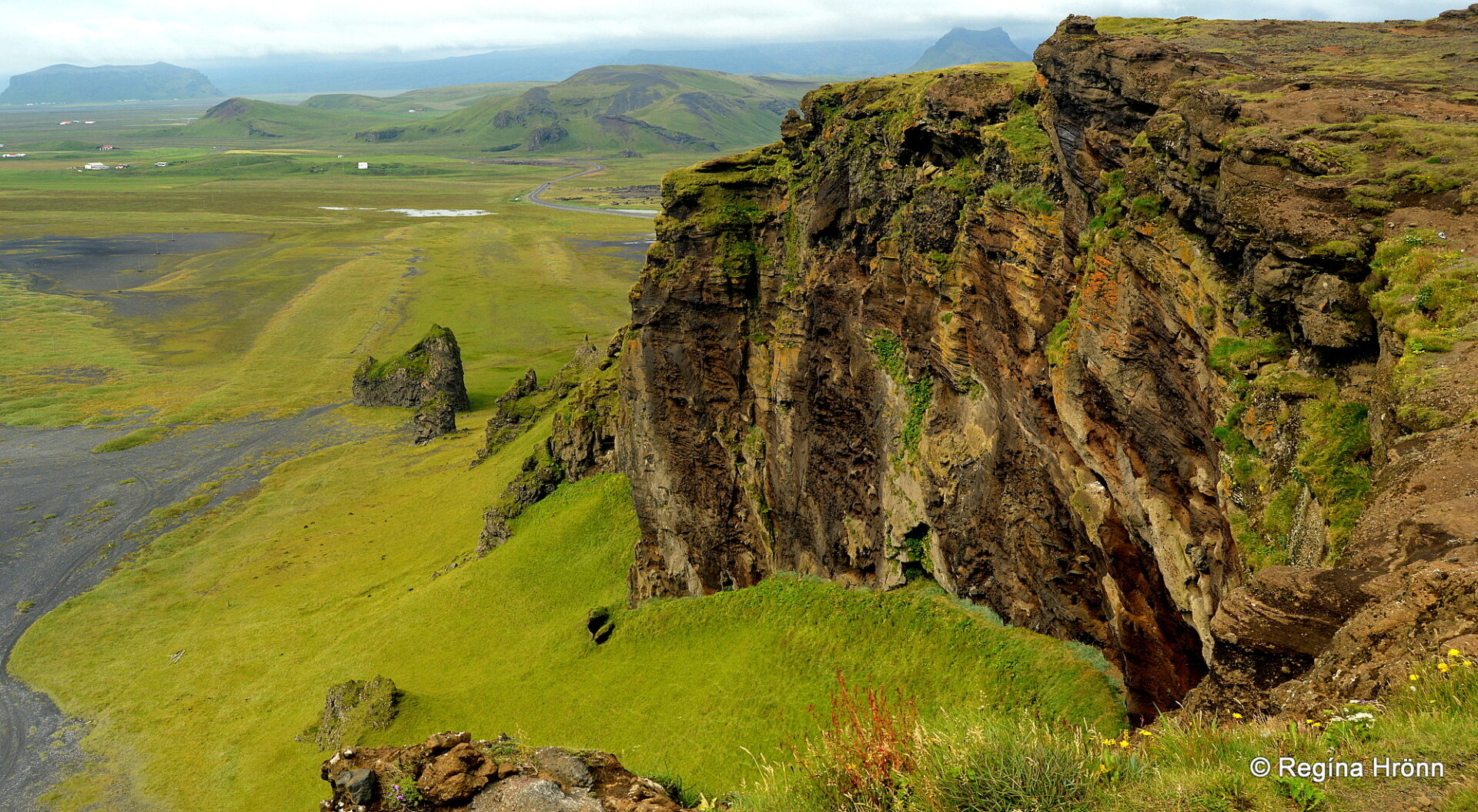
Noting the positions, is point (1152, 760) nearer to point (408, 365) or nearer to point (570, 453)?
point (570, 453)

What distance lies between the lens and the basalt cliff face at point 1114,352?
12805mm

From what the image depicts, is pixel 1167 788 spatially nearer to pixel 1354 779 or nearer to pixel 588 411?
pixel 1354 779

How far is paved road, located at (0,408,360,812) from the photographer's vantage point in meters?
46.2

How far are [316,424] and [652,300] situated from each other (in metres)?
71.2

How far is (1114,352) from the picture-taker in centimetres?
2094

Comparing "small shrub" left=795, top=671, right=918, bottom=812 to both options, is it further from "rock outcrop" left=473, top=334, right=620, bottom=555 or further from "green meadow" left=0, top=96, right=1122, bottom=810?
"rock outcrop" left=473, top=334, right=620, bottom=555

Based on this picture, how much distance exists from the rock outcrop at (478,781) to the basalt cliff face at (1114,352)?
942 cm

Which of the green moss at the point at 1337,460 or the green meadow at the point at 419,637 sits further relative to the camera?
the green meadow at the point at 419,637

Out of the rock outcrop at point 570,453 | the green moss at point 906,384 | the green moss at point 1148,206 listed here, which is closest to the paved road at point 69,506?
the rock outcrop at point 570,453

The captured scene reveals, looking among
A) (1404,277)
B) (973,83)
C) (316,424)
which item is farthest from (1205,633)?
(316,424)

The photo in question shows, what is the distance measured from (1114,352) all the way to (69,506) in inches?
3686

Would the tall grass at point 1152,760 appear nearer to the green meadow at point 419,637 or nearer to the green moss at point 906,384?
the green meadow at point 419,637

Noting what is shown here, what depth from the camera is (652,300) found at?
41812 millimetres

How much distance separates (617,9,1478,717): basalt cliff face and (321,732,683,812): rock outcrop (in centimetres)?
942
